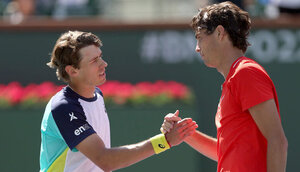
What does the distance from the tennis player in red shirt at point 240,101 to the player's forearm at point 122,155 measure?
0.80 feet

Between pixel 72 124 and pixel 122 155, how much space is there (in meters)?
0.39

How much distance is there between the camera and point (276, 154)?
2744 mm

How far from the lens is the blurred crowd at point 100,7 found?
30.6 ft

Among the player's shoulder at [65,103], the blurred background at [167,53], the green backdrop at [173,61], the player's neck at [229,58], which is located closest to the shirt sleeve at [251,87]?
the player's neck at [229,58]

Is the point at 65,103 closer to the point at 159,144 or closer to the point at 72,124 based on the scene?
the point at 72,124

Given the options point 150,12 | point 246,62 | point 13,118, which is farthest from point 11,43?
point 246,62

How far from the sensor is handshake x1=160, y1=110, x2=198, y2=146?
10.9 ft

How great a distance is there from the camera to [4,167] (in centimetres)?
670

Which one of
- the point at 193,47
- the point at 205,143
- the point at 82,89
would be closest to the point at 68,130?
the point at 82,89

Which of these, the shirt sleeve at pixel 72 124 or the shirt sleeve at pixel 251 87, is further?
the shirt sleeve at pixel 72 124

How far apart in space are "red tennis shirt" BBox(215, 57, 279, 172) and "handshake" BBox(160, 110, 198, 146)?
0.37 m

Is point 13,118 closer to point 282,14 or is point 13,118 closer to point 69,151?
point 69,151

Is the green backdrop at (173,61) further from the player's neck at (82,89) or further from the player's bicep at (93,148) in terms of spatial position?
the player's bicep at (93,148)

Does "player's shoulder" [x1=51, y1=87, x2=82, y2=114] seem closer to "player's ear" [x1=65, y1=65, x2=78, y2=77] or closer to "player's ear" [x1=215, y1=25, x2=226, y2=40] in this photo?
"player's ear" [x1=65, y1=65, x2=78, y2=77]
